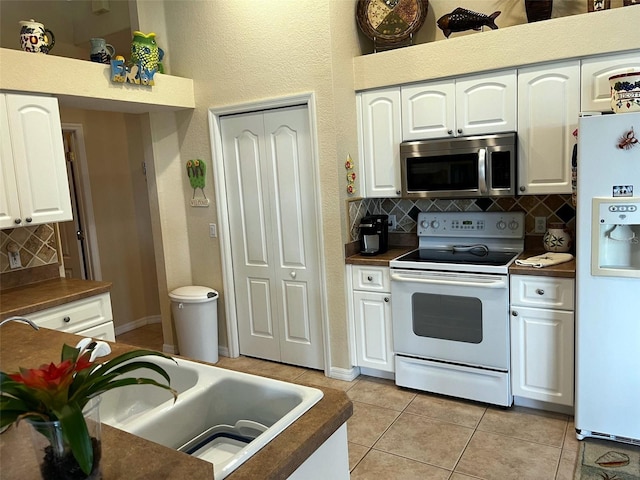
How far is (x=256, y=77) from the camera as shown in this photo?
3.50m

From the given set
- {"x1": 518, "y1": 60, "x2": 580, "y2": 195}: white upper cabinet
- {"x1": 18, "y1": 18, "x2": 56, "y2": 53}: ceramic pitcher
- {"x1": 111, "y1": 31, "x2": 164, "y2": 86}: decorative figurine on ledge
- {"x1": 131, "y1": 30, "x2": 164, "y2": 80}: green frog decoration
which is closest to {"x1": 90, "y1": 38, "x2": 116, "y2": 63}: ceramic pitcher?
{"x1": 111, "y1": 31, "x2": 164, "y2": 86}: decorative figurine on ledge

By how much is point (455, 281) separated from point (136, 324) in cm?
356

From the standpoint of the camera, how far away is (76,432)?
0.79 meters

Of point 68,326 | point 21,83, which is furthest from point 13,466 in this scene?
point 21,83

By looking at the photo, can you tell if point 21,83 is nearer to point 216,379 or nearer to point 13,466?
point 216,379

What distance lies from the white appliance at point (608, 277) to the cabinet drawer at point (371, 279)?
1.18 m

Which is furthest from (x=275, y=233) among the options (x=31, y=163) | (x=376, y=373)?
(x=31, y=163)

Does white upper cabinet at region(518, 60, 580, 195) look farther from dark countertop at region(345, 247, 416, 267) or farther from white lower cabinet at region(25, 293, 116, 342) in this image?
white lower cabinet at region(25, 293, 116, 342)

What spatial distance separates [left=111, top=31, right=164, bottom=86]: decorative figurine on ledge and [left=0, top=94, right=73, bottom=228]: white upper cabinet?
19.1 inches

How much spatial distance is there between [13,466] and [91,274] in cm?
398

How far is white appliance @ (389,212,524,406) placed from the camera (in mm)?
2850

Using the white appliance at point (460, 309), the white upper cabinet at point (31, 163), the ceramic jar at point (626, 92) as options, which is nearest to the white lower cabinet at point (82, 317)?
the white upper cabinet at point (31, 163)

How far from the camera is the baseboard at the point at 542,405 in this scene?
9.25 feet

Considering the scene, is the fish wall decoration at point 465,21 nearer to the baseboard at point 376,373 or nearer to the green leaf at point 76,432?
the baseboard at point 376,373
